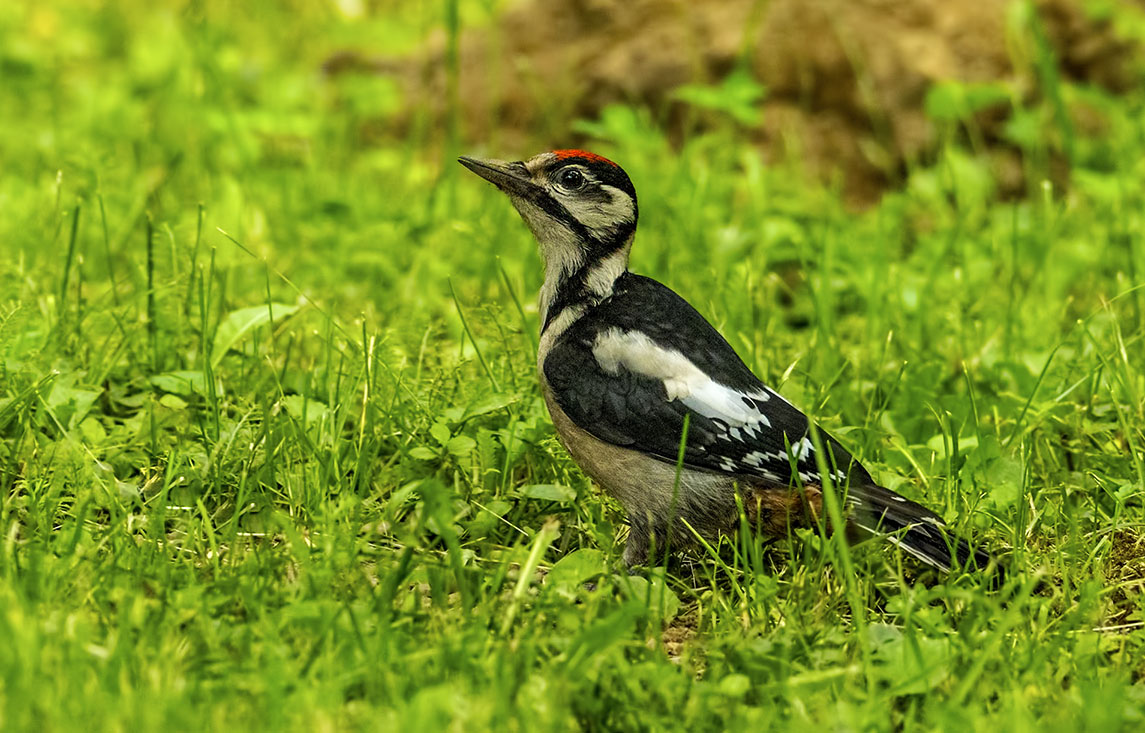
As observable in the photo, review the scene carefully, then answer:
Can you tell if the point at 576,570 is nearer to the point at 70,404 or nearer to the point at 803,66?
the point at 70,404

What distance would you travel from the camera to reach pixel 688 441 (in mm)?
3666

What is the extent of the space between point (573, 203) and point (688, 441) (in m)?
0.90

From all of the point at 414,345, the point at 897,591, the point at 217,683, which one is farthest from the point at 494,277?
Result: the point at 217,683

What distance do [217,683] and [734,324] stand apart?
105 inches

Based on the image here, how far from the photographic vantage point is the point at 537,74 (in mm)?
7566

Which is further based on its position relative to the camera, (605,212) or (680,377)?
(605,212)

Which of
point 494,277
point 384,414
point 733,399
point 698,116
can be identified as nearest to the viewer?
point 733,399

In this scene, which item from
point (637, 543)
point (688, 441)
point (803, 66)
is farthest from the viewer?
point (803, 66)

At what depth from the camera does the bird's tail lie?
11.5 ft

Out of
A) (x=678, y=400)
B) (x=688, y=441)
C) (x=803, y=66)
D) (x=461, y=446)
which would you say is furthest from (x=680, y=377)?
(x=803, y=66)

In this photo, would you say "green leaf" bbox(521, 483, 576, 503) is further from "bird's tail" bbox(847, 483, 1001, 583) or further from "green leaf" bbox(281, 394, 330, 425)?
"bird's tail" bbox(847, 483, 1001, 583)

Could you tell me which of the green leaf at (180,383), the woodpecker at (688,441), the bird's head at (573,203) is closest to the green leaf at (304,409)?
the green leaf at (180,383)

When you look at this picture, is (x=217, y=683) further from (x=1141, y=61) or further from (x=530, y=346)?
(x=1141, y=61)

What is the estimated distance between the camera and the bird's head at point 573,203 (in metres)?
4.13
